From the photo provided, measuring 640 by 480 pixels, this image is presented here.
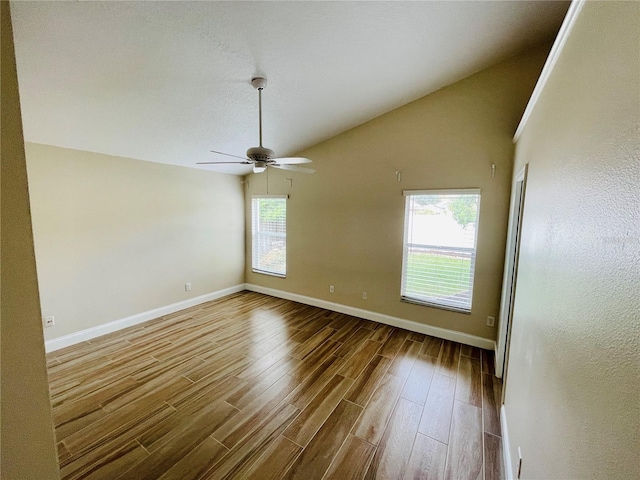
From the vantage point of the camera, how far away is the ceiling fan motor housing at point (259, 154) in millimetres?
2373

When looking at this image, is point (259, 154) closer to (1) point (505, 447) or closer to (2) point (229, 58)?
(2) point (229, 58)

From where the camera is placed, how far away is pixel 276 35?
79.4 inches

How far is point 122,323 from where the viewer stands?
Result: 3.75m

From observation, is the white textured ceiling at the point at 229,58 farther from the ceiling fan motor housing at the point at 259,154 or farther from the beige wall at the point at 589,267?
the beige wall at the point at 589,267

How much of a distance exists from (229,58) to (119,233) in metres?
2.95

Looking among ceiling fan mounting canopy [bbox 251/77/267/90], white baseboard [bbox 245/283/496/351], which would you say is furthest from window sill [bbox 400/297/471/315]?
ceiling fan mounting canopy [bbox 251/77/267/90]

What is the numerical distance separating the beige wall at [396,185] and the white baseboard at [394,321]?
0.23 ft

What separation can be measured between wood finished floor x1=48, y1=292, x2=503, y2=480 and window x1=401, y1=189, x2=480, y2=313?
614mm

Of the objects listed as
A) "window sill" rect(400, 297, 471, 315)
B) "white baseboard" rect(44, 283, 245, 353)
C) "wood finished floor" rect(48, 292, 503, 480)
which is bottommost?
"wood finished floor" rect(48, 292, 503, 480)

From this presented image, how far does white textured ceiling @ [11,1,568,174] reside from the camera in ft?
5.70

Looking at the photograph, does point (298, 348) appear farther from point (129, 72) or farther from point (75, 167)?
point (75, 167)

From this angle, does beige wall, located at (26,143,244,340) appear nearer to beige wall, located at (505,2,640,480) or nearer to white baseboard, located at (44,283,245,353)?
white baseboard, located at (44,283,245,353)

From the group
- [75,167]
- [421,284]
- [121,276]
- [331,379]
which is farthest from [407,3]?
[121,276]

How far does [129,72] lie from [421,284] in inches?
153
